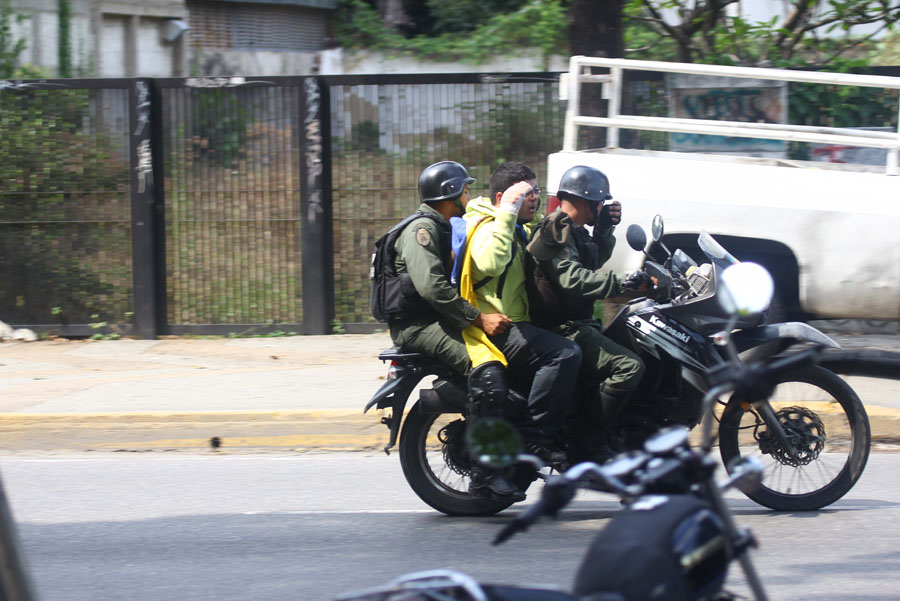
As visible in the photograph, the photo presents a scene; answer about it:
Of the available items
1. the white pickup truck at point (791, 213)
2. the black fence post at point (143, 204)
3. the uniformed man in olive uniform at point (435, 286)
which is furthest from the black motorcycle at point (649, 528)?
the black fence post at point (143, 204)

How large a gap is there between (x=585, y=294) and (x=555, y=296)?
8.2 inches

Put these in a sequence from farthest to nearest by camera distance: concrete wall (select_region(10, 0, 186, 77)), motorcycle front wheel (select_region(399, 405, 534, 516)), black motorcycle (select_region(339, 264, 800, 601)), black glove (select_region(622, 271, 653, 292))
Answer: concrete wall (select_region(10, 0, 186, 77)), motorcycle front wheel (select_region(399, 405, 534, 516)), black glove (select_region(622, 271, 653, 292)), black motorcycle (select_region(339, 264, 800, 601))

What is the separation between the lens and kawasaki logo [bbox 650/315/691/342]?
5.10m

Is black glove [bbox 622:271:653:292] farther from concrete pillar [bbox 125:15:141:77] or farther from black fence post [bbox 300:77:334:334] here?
concrete pillar [bbox 125:15:141:77]

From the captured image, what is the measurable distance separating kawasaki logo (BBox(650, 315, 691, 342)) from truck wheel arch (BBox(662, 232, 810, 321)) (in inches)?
109

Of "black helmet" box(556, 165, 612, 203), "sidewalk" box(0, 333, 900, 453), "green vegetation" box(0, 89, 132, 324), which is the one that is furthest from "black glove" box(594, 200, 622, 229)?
"green vegetation" box(0, 89, 132, 324)

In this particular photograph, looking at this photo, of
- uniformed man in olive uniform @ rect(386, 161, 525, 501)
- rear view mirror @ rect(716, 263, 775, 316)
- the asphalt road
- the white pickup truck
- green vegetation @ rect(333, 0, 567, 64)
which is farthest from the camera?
green vegetation @ rect(333, 0, 567, 64)

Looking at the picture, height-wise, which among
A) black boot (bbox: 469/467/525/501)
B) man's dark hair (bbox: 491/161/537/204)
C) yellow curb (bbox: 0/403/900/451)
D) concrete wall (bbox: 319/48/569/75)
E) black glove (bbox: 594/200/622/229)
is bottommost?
yellow curb (bbox: 0/403/900/451)

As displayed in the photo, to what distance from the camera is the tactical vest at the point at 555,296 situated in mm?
5250

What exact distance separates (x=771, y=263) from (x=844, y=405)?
2876 mm

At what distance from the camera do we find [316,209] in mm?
10297

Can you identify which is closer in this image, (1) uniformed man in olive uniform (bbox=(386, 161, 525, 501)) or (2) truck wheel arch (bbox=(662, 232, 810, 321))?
(1) uniformed man in olive uniform (bbox=(386, 161, 525, 501))

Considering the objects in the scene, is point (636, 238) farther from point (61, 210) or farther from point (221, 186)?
point (61, 210)

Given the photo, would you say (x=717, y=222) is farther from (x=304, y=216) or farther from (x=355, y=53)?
(x=355, y=53)
